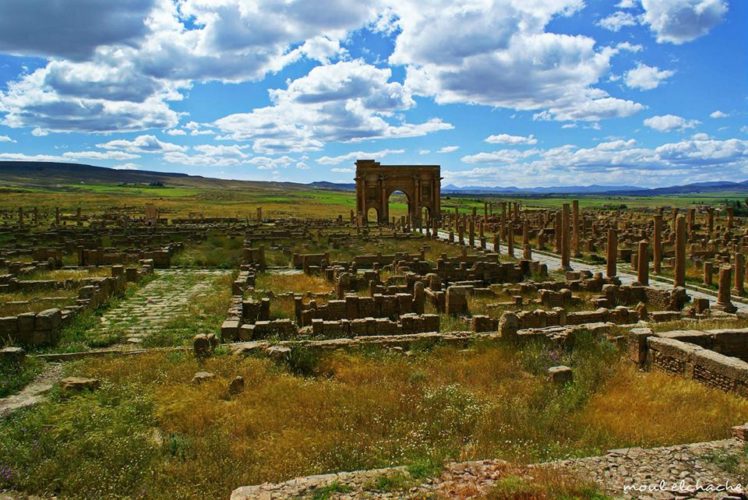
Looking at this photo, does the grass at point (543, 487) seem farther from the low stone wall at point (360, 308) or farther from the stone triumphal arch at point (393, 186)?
the stone triumphal arch at point (393, 186)

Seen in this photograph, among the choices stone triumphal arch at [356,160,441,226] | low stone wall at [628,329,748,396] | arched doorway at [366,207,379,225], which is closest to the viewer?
low stone wall at [628,329,748,396]

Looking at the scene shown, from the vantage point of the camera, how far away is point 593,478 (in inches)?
224

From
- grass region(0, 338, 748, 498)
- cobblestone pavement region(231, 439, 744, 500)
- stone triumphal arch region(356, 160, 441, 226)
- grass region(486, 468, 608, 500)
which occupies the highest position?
stone triumphal arch region(356, 160, 441, 226)

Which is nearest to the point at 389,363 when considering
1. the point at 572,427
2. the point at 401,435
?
the point at 401,435

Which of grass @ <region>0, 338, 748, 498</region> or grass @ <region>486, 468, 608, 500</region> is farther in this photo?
grass @ <region>0, 338, 748, 498</region>

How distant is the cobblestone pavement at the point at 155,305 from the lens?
13250 mm

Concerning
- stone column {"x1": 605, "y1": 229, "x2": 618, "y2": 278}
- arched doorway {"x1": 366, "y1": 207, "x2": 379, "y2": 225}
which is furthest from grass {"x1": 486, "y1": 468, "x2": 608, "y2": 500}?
arched doorway {"x1": 366, "y1": 207, "x2": 379, "y2": 225}

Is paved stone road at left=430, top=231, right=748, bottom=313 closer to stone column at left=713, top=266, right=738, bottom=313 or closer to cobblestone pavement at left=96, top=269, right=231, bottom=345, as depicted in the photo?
stone column at left=713, top=266, right=738, bottom=313

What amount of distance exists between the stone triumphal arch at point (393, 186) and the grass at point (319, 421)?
52.4 metres

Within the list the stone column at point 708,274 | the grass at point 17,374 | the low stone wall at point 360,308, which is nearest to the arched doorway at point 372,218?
the stone column at point 708,274

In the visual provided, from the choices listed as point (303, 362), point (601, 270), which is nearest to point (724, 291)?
point (601, 270)

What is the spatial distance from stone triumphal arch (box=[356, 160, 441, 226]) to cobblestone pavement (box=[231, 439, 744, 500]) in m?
55.9

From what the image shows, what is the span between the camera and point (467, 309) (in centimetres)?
1630

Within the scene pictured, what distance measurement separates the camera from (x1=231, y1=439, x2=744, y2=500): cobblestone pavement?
545 centimetres
